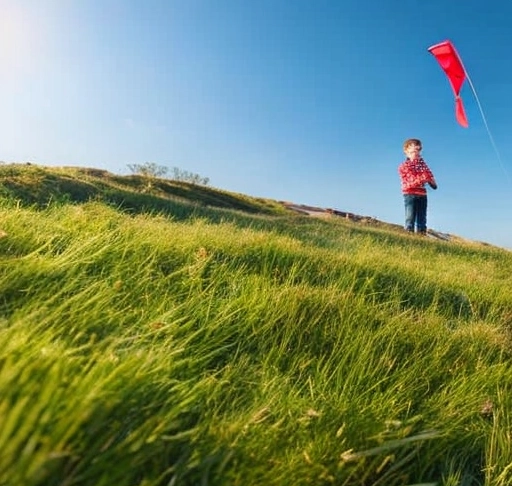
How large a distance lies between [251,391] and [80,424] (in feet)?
2.98

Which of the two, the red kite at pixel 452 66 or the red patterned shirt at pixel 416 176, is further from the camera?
the red patterned shirt at pixel 416 176

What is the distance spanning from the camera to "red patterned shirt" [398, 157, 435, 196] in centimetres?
1533

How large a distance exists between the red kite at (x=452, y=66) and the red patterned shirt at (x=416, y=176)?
1658 mm

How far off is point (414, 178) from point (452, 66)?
3158mm

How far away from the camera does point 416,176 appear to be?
606 inches

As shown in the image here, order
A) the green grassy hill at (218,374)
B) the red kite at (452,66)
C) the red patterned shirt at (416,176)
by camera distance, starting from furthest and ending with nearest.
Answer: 1. the red patterned shirt at (416,176)
2. the red kite at (452,66)
3. the green grassy hill at (218,374)

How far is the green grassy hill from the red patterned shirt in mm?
11590

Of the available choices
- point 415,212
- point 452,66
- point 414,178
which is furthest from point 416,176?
point 452,66

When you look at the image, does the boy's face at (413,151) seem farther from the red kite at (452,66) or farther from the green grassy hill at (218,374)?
the green grassy hill at (218,374)

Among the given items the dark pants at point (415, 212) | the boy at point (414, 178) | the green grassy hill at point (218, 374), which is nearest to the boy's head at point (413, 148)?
the boy at point (414, 178)

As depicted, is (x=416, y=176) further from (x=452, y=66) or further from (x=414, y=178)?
(x=452, y=66)

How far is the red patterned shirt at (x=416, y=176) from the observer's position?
50.3 ft

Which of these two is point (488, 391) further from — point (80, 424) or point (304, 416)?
point (80, 424)

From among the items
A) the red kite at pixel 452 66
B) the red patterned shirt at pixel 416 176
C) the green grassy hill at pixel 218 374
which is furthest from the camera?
the red patterned shirt at pixel 416 176
